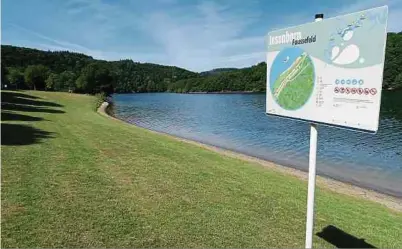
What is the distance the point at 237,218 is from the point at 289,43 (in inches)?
114

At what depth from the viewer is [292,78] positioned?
443 cm

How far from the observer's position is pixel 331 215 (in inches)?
280

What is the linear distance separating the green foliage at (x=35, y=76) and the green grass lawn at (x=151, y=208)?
359 feet

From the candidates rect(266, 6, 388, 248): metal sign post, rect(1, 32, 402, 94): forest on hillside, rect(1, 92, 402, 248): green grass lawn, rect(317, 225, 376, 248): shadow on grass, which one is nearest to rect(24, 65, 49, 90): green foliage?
rect(1, 32, 402, 94): forest on hillside

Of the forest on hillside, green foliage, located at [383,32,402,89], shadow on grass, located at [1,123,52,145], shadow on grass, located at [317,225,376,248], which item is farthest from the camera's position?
the forest on hillside

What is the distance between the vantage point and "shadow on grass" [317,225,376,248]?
5535mm

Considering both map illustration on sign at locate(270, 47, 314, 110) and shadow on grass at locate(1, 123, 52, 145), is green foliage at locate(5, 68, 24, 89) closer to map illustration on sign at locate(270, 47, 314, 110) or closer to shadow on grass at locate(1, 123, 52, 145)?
shadow on grass at locate(1, 123, 52, 145)

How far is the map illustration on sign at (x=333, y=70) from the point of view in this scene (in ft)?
11.4

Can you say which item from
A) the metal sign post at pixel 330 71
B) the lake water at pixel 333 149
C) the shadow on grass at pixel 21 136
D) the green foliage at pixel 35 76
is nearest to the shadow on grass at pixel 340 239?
the metal sign post at pixel 330 71

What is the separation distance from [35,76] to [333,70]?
118304mm

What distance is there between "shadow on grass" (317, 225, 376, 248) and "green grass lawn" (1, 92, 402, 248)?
26 millimetres

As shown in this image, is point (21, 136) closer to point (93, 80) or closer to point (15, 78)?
point (93, 80)

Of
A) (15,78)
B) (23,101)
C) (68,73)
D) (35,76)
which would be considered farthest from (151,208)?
(68,73)

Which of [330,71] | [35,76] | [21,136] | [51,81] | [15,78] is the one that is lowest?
[51,81]
